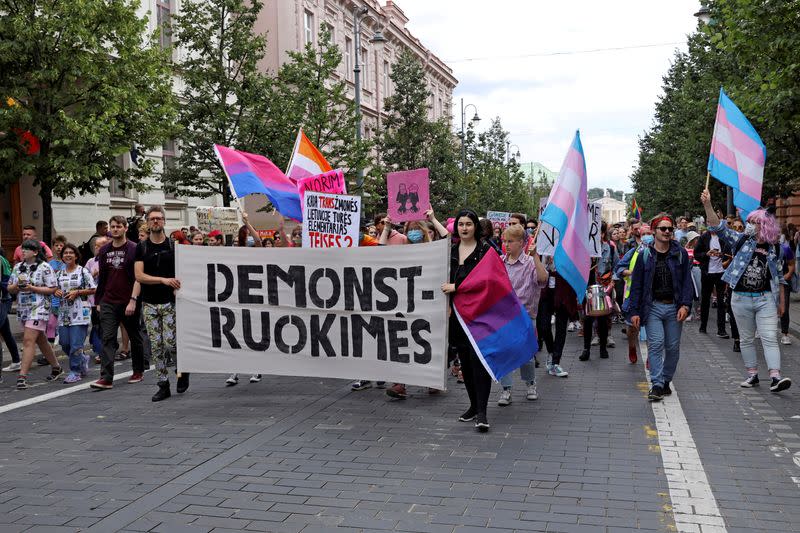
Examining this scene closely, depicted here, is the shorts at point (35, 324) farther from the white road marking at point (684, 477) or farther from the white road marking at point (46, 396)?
the white road marking at point (684, 477)

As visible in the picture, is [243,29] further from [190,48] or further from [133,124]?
[133,124]

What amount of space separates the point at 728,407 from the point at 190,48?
59.4 ft

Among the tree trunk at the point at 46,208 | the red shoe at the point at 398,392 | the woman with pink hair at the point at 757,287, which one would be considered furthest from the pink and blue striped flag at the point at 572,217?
the tree trunk at the point at 46,208

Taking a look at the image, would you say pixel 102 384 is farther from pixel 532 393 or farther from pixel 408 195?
pixel 532 393

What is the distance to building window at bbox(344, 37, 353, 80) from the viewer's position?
143 feet

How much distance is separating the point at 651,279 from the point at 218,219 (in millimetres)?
17734

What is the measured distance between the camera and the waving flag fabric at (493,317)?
23.6ft

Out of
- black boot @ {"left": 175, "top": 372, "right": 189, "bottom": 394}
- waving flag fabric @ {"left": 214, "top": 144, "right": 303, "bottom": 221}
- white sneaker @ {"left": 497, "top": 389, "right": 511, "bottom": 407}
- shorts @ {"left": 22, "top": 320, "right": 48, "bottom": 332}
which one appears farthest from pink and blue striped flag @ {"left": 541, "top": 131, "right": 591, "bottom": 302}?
shorts @ {"left": 22, "top": 320, "right": 48, "bottom": 332}

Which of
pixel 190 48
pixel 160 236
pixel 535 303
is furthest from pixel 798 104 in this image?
pixel 190 48

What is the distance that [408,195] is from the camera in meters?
9.91

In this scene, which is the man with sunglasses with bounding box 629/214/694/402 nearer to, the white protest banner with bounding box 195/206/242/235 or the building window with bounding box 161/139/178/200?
the white protest banner with bounding box 195/206/242/235

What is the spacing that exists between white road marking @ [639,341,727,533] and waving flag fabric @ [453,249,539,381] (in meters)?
1.39

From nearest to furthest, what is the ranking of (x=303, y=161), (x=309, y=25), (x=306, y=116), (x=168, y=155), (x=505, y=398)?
1. (x=505, y=398)
2. (x=303, y=161)
3. (x=168, y=155)
4. (x=306, y=116)
5. (x=309, y=25)

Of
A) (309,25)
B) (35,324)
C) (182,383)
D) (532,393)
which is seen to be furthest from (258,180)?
(309,25)
